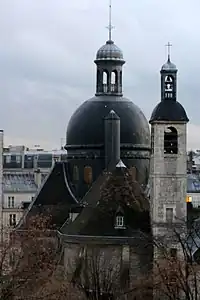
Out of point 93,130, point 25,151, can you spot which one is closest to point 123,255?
point 93,130

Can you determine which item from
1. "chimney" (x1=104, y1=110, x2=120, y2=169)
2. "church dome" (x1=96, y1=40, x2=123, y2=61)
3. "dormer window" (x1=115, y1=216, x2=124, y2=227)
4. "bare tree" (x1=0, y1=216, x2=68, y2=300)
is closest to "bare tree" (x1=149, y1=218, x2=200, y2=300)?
"dormer window" (x1=115, y1=216, x2=124, y2=227)

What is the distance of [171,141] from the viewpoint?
6147 cm

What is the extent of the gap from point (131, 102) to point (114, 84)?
5.93ft

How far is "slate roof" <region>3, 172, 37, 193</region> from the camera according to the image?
108500mm

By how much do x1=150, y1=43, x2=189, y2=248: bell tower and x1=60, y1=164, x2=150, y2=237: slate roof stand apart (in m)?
1.63

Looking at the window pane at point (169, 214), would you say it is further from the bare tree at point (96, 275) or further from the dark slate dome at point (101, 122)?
the dark slate dome at point (101, 122)

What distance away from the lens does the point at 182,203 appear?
6078cm

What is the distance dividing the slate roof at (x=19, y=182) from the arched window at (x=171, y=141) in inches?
1882

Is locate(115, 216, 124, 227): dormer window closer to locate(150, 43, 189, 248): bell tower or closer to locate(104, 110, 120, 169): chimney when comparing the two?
locate(150, 43, 189, 248): bell tower

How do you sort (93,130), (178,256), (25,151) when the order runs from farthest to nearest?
1. (25,151)
2. (93,130)
3. (178,256)

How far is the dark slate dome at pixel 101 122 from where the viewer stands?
76188mm

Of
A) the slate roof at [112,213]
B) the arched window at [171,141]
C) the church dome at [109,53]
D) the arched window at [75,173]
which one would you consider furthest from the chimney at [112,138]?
the arched window at [171,141]

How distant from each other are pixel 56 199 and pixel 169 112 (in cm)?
1678

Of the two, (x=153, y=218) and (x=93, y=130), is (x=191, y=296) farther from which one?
(x=93, y=130)
